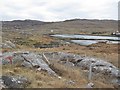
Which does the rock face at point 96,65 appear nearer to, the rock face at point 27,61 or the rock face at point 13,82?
the rock face at point 27,61

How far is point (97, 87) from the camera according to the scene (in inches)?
661

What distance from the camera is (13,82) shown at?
14875 mm

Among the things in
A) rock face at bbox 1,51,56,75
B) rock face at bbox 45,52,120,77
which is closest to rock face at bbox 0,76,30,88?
rock face at bbox 1,51,56,75

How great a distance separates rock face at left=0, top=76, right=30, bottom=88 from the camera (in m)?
14.6

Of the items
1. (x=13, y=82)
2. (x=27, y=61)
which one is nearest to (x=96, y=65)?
(x=27, y=61)

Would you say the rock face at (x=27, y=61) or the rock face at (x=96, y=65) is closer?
the rock face at (x=27, y=61)

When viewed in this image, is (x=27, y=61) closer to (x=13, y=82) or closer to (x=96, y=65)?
(x=13, y=82)

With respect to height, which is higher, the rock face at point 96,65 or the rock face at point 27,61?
the rock face at point 27,61

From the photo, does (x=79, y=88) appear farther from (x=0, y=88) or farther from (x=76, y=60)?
(x=76, y=60)

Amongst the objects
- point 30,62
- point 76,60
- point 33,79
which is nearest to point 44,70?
point 30,62

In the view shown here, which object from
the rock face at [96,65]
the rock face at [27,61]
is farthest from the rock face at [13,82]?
the rock face at [96,65]

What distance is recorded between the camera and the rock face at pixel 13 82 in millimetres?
14625

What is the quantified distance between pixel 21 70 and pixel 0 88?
3.39 meters

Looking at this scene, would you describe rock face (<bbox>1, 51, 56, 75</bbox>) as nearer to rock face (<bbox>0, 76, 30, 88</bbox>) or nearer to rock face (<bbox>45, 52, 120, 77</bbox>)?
rock face (<bbox>0, 76, 30, 88</bbox>)
